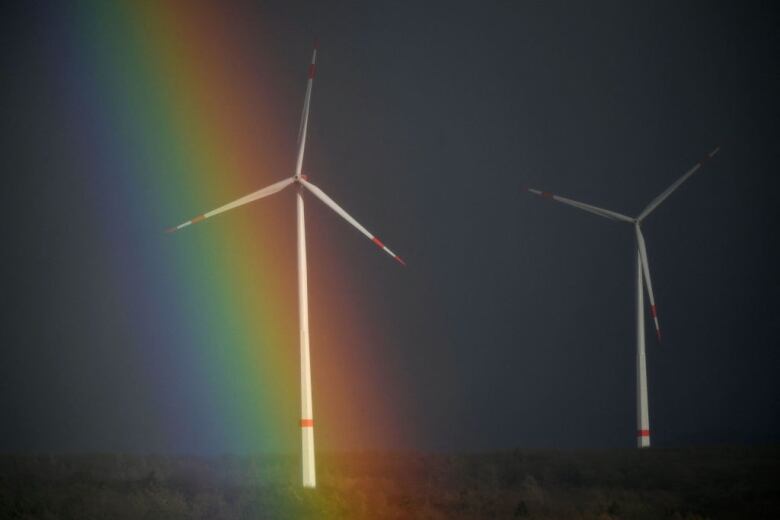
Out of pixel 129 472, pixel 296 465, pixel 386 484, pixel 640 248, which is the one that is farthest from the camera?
pixel 640 248

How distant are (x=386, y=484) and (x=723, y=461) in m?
23.7

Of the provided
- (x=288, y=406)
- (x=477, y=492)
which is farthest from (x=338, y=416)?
(x=477, y=492)

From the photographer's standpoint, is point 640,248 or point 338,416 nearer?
point 640,248

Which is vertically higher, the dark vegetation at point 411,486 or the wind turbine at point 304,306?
the wind turbine at point 304,306

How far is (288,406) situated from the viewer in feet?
406

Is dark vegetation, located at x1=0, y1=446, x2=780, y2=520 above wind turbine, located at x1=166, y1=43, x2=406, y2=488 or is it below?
below

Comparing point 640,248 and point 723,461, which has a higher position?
point 640,248

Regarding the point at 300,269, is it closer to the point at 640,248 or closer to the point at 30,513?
the point at 30,513

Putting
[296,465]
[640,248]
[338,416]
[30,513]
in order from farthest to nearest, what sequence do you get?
[338,416]
[640,248]
[296,465]
[30,513]

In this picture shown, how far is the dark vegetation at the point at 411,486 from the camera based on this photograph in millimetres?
44938

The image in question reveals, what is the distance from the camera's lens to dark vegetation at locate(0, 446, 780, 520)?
44.9 m

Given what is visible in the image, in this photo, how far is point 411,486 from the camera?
54375mm

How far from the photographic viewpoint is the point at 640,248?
244 feet

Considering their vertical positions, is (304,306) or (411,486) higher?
→ (304,306)
